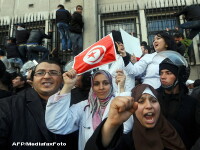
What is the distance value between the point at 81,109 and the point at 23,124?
748mm

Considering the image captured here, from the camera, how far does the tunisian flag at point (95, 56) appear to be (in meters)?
2.82

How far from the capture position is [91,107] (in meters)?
2.39

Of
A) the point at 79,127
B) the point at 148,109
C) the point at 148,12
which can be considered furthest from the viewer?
the point at 148,12

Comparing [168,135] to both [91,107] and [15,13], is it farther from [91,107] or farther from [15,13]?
[15,13]

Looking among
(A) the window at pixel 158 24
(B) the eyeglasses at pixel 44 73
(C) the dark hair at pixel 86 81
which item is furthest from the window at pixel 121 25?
(B) the eyeglasses at pixel 44 73

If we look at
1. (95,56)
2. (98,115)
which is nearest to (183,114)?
(98,115)

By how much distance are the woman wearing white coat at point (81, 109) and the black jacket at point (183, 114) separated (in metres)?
0.54

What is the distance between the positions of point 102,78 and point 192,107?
4.01 feet

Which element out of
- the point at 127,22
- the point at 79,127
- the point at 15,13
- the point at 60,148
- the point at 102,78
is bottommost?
the point at 60,148

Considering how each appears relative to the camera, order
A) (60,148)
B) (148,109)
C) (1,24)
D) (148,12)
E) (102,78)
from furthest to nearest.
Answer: (1,24), (148,12), (102,78), (148,109), (60,148)

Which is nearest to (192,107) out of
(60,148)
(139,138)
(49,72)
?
(139,138)

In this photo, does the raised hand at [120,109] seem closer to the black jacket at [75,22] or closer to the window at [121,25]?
the black jacket at [75,22]

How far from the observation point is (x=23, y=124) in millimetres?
1860

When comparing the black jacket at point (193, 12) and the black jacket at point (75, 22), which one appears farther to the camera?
the black jacket at point (75, 22)
